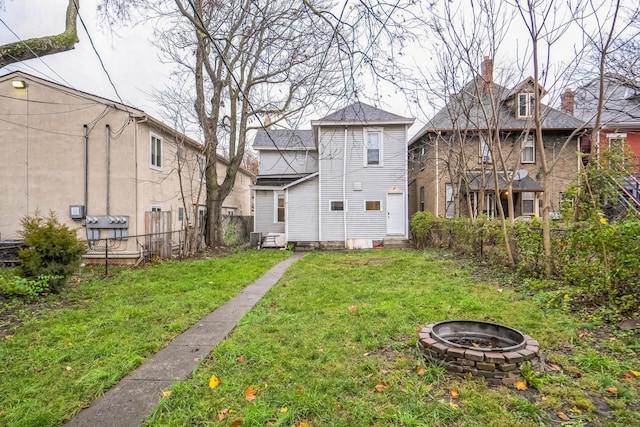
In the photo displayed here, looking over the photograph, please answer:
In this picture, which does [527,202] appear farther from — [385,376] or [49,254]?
[49,254]

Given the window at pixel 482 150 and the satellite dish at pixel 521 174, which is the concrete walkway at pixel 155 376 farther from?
the satellite dish at pixel 521 174

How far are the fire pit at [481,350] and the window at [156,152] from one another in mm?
11205

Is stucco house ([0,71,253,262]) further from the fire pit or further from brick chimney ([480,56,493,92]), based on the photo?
the fire pit

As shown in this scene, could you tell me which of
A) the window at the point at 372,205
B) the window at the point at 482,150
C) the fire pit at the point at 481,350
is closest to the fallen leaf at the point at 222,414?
the fire pit at the point at 481,350

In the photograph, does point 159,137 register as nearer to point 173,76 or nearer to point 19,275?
point 173,76

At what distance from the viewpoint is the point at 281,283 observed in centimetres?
779

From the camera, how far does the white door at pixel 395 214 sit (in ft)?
50.4

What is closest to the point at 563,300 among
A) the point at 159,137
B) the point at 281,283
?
the point at 281,283

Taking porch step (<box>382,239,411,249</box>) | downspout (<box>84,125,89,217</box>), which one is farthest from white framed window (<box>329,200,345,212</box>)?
downspout (<box>84,125,89,217</box>)

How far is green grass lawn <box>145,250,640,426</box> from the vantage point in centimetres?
259

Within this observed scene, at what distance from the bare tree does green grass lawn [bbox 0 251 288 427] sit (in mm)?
3367

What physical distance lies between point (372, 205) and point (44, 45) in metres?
12.4

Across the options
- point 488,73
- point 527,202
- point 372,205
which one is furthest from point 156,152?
point 527,202

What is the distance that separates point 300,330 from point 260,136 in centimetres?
1764
